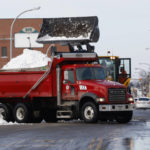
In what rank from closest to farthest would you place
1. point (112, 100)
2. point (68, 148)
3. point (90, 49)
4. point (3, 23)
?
point (68, 148), point (112, 100), point (90, 49), point (3, 23)

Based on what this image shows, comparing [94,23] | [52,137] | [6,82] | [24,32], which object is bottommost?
[52,137]

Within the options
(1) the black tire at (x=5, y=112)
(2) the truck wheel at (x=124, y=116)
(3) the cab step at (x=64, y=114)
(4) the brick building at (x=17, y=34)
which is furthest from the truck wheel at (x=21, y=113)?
(4) the brick building at (x=17, y=34)

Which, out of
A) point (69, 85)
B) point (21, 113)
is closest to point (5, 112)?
point (21, 113)

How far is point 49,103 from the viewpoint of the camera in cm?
2938

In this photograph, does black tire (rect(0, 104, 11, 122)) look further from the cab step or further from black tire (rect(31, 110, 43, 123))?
the cab step

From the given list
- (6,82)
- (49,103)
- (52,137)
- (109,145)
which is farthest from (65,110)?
(109,145)

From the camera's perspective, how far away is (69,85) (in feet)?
92.7

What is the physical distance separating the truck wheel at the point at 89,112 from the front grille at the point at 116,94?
2.93 feet

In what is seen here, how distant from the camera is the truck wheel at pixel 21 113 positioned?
95.8 ft

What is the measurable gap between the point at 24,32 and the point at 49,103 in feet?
237

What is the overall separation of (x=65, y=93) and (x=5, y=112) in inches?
148

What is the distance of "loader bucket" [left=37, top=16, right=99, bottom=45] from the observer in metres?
30.6

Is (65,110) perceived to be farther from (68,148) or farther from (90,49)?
(68,148)

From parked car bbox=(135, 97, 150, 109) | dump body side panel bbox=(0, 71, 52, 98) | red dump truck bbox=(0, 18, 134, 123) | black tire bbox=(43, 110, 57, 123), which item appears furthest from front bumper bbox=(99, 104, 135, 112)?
parked car bbox=(135, 97, 150, 109)
